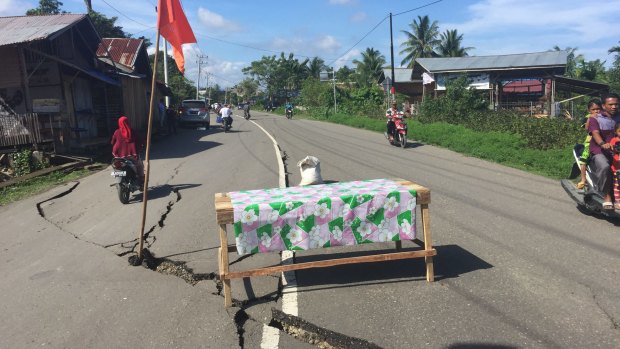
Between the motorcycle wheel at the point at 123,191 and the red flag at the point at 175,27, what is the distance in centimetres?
438

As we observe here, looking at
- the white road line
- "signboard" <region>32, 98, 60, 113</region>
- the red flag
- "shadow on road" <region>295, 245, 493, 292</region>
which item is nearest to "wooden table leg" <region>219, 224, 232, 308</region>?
the white road line

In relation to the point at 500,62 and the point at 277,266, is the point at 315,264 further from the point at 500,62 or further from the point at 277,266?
the point at 500,62

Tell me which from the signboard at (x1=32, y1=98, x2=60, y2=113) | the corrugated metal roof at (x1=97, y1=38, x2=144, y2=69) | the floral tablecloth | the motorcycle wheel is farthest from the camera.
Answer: the corrugated metal roof at (x1=97, y1=38, x2=144, y2=69)

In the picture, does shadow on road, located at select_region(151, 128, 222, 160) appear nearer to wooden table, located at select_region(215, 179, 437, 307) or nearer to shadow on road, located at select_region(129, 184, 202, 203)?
shadow on road, located at select_region(129, 184, 202, 203)

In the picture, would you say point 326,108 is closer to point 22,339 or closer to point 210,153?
point 210,153

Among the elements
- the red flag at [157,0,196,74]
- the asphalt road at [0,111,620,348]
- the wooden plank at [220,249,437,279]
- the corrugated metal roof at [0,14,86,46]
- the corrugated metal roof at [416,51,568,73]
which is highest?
the corrugated metal roof at [0,14,86,46]

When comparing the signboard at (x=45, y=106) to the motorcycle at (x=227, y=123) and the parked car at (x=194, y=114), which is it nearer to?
the motorcycle at (x=227, y=123)

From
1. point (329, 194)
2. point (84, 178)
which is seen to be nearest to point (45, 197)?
point (84, 178)

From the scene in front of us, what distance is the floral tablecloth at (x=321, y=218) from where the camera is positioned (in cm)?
446

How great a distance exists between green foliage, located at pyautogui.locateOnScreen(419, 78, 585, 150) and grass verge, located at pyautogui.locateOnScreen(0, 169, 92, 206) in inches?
507

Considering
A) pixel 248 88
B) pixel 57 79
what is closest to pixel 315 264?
pixel 57 79

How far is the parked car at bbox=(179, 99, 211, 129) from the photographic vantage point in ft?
104

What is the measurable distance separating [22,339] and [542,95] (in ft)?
116

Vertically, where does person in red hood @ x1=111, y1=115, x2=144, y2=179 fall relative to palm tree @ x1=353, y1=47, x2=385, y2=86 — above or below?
below
